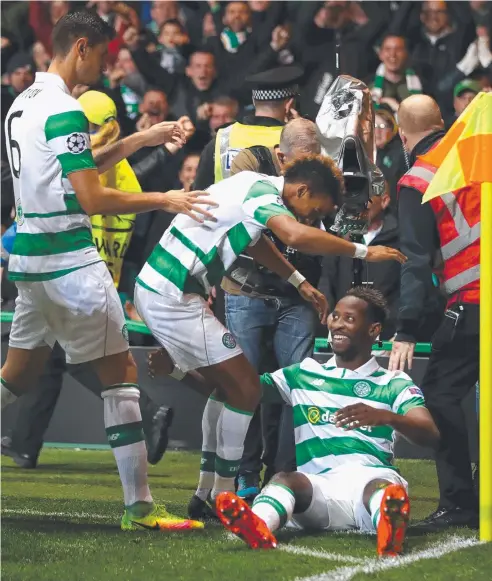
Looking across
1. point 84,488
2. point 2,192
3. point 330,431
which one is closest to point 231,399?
point 330,431

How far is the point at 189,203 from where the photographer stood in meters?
5.05

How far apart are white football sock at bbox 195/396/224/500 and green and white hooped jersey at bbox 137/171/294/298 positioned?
0.55 metres

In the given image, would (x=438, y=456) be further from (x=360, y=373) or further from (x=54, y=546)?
(x=54, y=546)

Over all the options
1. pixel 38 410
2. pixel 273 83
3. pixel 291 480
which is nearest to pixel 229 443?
pixel 291 480

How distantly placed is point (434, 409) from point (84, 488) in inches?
87.6

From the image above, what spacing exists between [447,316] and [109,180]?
7.99ft

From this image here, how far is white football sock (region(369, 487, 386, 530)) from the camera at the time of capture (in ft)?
15.4

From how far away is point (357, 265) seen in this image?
6266 mm

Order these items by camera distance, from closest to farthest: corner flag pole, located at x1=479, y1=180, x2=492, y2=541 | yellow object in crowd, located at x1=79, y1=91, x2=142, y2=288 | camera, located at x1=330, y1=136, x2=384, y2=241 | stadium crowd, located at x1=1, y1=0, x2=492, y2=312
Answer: corner flag pole, located at x1=479, y1=180, x2=492, y2=541, camera, located at x1=330, y1=136, x2=384, y2=241, yellow object in crowd, located at x1=79, y1=91, x2=142, y2=288, stadium crowd, located at x1=1, y1=0, x2=492, y2=312

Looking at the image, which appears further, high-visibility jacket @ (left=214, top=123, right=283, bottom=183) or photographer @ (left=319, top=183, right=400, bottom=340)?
photographer @ (left=319, top=183, right=400, bottom=340)

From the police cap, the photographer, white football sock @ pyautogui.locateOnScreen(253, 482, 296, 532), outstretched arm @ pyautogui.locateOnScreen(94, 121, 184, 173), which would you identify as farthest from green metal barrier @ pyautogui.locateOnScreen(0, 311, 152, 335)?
white football sock @ pyautogui.locateOnScreen(253, 482, 296, 532)

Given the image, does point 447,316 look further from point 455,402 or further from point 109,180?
point 109,180

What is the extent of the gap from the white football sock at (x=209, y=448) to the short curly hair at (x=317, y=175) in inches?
40.8

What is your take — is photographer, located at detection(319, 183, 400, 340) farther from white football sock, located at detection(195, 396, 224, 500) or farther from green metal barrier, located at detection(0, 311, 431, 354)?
white football sock, located at detection(195, 396, 224, 500)
